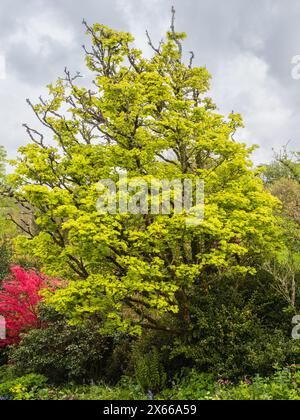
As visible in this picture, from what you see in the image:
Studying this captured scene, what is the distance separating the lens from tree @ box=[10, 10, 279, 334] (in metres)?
9.29

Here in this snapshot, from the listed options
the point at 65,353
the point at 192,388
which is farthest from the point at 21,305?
the point at 192,388

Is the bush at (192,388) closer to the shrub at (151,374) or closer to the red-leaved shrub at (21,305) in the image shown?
the shrub at (151,374)

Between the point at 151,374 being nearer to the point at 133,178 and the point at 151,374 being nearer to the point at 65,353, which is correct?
the point at 65,353

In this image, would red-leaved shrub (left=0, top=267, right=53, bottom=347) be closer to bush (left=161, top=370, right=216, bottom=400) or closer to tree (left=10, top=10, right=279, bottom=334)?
tree (left=10, top=10, right=279, bottom=334)

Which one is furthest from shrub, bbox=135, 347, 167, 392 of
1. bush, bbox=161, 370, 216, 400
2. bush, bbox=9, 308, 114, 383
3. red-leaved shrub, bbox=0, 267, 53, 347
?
red-leaved shrub, bbox=0, 267, 53, 347

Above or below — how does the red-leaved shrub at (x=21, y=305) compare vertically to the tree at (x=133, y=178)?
below

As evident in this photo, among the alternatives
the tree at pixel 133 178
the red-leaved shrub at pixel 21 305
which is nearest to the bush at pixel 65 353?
the red-leaved shrub at pixel 21 305

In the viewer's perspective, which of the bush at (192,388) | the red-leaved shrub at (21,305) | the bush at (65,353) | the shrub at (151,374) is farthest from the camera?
the red-leaved shrub at (21,305)

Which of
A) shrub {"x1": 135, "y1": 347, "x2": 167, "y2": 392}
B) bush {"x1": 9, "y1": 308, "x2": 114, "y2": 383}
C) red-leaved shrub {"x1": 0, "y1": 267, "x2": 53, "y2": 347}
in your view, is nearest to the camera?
shrub {"x1": 135, "y1": 347, "x2": 167, "y2": 392}

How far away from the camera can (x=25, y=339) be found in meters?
13.8

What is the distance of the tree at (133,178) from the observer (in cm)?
929
